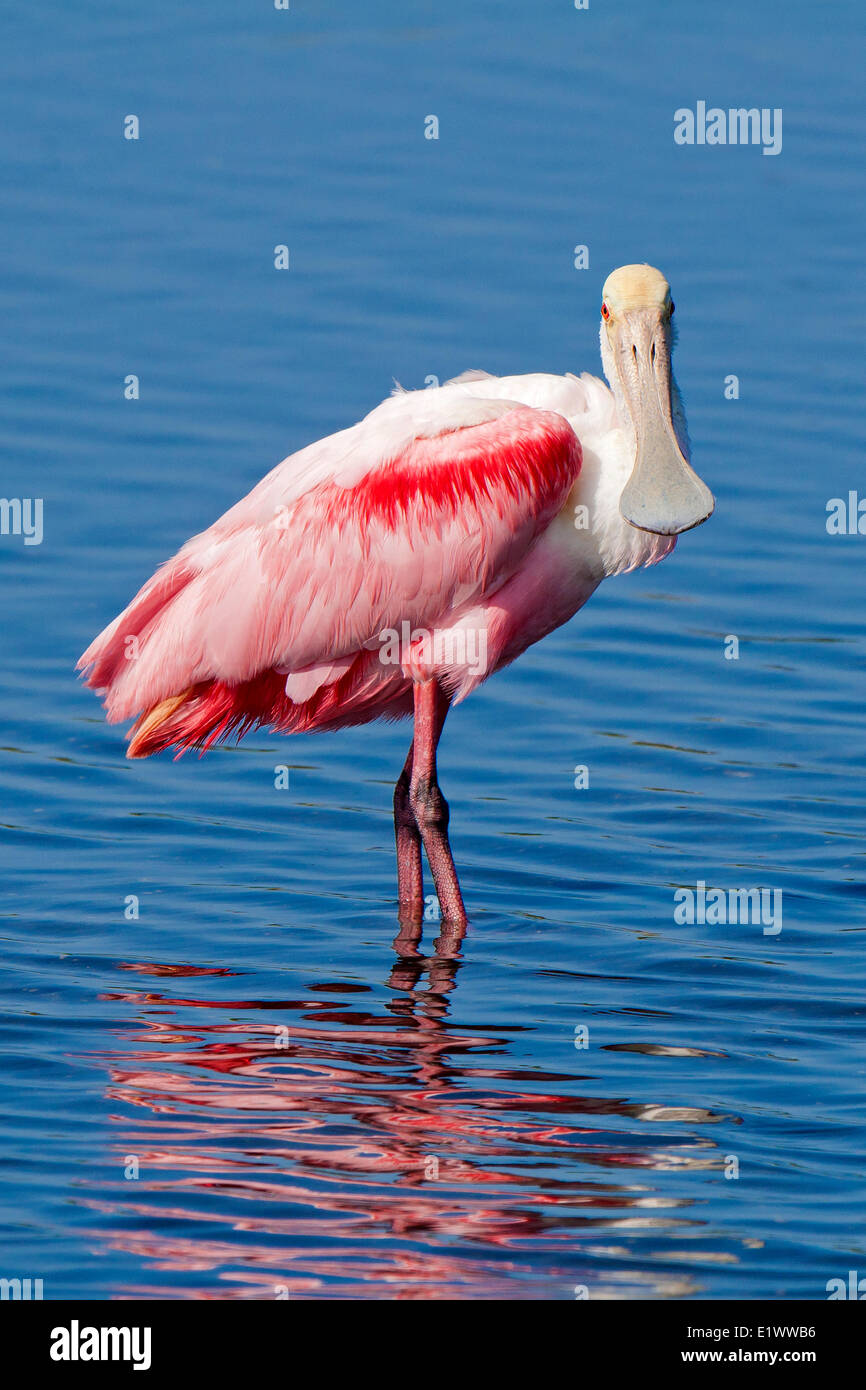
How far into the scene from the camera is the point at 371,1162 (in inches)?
381

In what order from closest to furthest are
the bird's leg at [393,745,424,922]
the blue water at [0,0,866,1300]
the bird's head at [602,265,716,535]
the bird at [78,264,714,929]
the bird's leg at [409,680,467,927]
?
the blue water at [0,0,866,1300]
the bird's head at [602,265,716,535]
the bird at [78,264,714,929]
the bird's leg at [409,680,467,927]
the bird's leg at [393,745,424,922]

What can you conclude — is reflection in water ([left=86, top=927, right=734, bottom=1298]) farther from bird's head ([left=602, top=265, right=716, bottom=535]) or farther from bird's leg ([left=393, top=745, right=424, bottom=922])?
bird's head ([left=602, top=265, right=716, bottom=535])

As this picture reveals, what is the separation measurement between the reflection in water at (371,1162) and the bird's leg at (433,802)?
0.97m

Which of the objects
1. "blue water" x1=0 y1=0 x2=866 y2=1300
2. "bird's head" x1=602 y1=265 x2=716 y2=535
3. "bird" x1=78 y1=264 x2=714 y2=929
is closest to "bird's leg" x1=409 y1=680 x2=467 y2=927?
"bird" x1=78 y1=264 x2=714 y2=929

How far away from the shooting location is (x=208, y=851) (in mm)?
13148

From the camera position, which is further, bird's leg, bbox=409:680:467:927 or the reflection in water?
bird's leg, bbox=409:680:467:927

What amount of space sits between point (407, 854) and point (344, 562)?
1.36 metres

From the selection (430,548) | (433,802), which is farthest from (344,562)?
(433,802)

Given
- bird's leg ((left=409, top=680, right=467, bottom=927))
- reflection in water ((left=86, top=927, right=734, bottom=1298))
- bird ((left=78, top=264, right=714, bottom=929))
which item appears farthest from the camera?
bird's leg ((left=409, top=680, right=467, bottom=927))

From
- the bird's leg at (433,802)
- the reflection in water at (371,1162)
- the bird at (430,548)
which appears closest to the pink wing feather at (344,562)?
the bird at (430,548)

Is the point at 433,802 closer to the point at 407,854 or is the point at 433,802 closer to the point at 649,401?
the point at 407,854

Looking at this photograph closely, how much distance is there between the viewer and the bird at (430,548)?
12.0 m

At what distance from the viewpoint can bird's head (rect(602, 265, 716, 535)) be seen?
1180cm

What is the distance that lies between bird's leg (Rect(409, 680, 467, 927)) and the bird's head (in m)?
1.28
